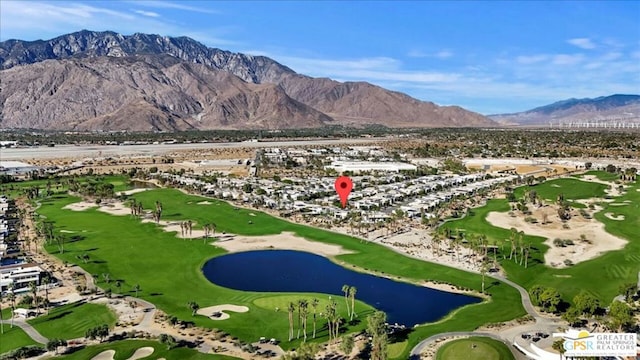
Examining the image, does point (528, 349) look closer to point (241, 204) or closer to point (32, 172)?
point (241, 204)

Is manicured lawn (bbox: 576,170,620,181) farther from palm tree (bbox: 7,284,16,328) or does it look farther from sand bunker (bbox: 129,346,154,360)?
palm tree (bbox: 7,284,16,328)

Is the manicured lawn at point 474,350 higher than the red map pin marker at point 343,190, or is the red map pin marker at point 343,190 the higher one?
the red map pin marker at point 343,190

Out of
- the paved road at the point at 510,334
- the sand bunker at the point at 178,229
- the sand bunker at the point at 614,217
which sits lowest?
the paved road at the point at 510,334

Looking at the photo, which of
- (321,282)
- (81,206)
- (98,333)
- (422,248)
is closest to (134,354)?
(98,333)

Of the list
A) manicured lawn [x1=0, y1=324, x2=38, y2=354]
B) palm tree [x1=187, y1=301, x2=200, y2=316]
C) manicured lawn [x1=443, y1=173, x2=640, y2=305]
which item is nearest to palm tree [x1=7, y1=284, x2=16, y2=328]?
manicured lawn [x1=0, y1=324, x2=38, y2=354]

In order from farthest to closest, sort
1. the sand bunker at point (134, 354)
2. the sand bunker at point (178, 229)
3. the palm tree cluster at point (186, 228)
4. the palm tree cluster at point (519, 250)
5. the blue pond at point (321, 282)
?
the palm tree cluster at point (186, 228) → the sand bunker at point (178, 229) → the palm tree cluster at point (519, 250) → the blue pond at point (321, 282) → the sand bunker at point (134, 354)

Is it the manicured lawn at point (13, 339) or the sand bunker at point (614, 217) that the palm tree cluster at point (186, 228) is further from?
the sand bunker at point (614, 217)

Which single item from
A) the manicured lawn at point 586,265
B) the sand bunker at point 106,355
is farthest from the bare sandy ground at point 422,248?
the sand bunker at point 106,355
